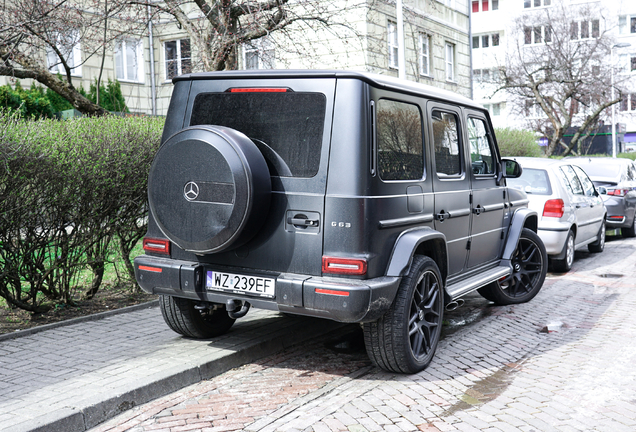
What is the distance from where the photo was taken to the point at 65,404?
4.07 m

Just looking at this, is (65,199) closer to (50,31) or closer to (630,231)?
(50,31)

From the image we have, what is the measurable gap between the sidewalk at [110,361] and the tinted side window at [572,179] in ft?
18.3

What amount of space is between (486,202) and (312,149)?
8.56ft

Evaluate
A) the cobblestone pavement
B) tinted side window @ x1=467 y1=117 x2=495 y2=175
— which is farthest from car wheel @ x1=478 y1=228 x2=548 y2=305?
tinted side window @ x1=467 y1=117 x2=495 y2=175

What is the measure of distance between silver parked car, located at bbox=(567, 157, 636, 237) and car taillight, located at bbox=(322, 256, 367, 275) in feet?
35.6

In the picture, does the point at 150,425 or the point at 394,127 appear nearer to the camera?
the point at 150,425

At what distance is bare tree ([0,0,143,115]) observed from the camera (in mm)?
8820

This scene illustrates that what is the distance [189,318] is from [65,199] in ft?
5.41

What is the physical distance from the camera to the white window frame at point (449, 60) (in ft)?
96.7

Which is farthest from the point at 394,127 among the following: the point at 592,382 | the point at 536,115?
the point at 536,115

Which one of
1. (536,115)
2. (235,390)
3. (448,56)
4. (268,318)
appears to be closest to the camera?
(235,390)

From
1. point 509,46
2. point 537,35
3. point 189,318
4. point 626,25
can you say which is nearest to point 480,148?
point 189,318

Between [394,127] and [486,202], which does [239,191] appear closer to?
[394,127]

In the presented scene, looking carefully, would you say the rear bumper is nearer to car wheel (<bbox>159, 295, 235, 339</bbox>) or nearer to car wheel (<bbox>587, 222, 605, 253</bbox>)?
car wheel (<bbox>159, 295, 235, 339</bbox>)
